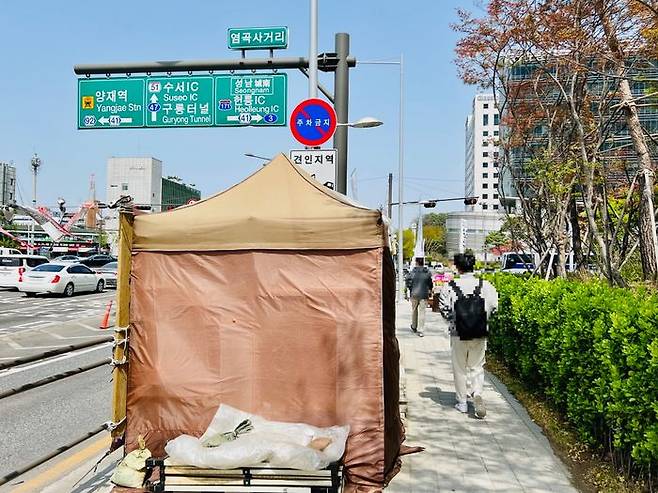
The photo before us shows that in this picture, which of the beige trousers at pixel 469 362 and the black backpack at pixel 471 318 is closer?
the black backpack at pixel 471 318

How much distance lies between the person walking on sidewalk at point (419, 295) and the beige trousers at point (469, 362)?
7720 millimetres

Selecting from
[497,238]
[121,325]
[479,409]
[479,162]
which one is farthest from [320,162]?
[479,162]

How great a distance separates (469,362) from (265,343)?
3168mm

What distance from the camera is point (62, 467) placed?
5801 millimetres

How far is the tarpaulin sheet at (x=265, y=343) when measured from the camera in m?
4.82

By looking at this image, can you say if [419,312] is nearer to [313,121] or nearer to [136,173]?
[313,121]

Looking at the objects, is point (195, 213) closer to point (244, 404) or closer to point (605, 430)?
point (244, 404)

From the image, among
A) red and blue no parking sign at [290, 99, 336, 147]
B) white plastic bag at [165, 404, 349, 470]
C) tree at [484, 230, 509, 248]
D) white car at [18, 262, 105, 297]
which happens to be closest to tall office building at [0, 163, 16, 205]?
white car at [18, 262, 105, 297]

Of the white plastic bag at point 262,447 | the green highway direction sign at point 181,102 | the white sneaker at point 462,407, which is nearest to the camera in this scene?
the white plastic bag at point 262,447

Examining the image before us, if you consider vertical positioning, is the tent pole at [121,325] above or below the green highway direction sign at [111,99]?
below

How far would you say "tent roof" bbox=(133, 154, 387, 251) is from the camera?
4.81 metres

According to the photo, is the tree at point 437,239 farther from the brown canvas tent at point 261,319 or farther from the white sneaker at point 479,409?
the brown canvas tent at point 261,319

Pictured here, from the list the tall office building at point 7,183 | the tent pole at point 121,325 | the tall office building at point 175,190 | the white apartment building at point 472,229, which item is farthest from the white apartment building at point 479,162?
the tent pole at point 121,325

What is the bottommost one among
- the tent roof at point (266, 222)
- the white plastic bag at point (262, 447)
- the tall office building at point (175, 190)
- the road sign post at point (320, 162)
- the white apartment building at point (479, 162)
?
the white plastic bag at point (262, 447)
